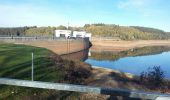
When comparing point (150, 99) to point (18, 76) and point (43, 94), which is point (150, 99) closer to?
point (43, 94)

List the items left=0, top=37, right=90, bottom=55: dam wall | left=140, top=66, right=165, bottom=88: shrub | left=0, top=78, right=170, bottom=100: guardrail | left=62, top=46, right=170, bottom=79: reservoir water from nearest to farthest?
left=0, top=78, right=170, bottom=100: guardrail, left=140, top=66, right=165, bottom=88: shrub, left=62, top=46, right=170, bottom=79: reservoir water, left=0, top=37, right=90, bottom=55: dam wall

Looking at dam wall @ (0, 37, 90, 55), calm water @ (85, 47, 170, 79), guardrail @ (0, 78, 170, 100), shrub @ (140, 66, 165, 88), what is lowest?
calm water @ (85, 47, 170, 79)

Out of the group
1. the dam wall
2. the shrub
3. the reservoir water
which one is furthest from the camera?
the dam wall

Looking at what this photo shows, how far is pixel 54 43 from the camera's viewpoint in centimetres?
6412

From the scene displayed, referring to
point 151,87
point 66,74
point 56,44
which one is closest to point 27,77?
point 66,74

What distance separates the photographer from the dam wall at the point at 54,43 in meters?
54.2

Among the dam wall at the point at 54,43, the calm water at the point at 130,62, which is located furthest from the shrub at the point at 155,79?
the dam wall at the point at 54,43

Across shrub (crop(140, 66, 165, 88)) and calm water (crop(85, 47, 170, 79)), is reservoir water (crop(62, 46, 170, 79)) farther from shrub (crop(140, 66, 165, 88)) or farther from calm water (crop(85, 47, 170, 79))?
shrub (crop(140, 66, 165, 88))

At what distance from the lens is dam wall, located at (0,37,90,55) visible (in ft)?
178

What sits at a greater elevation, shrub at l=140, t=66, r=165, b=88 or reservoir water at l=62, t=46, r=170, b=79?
shrub at l=140, t=66, r=165, b=88

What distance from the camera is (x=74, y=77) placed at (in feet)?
54.1

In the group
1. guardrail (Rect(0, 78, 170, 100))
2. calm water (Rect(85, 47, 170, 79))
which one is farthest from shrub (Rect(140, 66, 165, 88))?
calm water (Rect(85, 47, 170, 79))

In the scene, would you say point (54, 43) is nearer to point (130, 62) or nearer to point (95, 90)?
point (130, 62)

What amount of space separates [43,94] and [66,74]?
5.78 m
